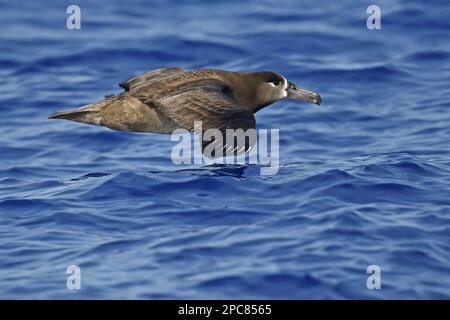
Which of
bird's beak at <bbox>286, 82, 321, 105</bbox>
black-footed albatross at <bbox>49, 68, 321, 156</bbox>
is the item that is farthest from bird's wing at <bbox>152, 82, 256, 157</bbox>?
bird's beak at <bbox>286, 82, 321, 105</bbox>

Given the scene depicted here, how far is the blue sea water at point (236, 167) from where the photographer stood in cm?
864

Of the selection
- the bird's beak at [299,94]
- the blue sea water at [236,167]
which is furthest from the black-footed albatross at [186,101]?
the blue sea water at [236,167]

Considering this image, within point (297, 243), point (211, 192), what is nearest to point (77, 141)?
point (211, 192)

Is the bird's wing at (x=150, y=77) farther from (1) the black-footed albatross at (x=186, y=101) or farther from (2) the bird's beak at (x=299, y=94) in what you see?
(2) the bird's beak at (x=299, y=94)

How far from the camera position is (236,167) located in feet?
38.1

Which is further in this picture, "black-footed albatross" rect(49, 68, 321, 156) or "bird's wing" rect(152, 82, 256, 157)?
"black-footed albatross" rect(49, 68, 321, 156)

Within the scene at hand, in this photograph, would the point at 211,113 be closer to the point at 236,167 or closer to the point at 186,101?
the point at 186,101

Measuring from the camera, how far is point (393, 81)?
15102 mm

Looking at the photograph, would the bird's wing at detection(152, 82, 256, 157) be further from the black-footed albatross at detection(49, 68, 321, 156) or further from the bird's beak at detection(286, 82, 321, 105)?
the bird's beak at detection(286, 82, 321, 105)

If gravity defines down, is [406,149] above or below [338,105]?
below

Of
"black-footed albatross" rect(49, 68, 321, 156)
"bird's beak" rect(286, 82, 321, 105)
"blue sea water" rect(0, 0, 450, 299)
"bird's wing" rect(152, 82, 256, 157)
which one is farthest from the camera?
"bird's beak" rect(286, 82, 321, 105)

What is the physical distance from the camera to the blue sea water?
8.64 m
